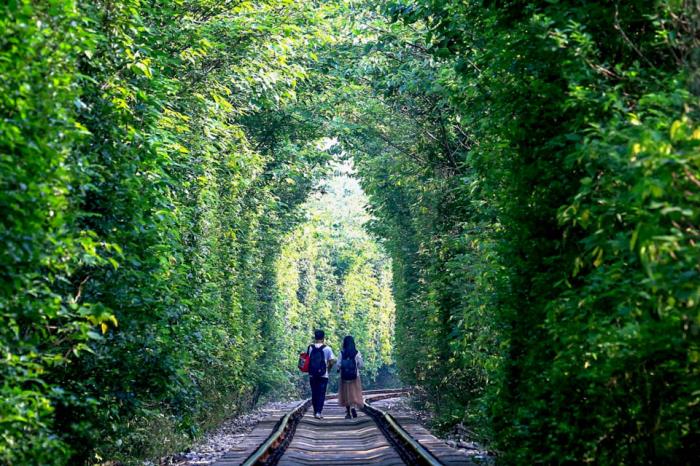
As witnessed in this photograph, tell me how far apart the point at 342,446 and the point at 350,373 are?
6246 mm

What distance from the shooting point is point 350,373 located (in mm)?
22500

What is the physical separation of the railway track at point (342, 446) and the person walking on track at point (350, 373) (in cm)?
71

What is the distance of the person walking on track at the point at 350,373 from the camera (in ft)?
73.8

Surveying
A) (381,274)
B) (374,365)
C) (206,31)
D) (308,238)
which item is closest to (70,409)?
(206,31)

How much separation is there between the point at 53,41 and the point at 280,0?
9.22 meters

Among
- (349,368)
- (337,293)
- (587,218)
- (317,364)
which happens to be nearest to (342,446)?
(317,364)

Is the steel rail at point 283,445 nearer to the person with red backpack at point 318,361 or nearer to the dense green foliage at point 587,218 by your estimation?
the person with red backpack at point 318,361

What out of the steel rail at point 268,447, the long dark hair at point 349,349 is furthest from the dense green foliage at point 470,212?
the long dark hair at point 349,349

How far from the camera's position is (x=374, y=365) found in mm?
57656

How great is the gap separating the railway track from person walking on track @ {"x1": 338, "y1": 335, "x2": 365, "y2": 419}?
2.34 ft

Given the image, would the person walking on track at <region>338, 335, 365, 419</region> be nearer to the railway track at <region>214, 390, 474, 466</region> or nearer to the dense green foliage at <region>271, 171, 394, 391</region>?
the railway track at <region>214, 390, 474, 466</region>

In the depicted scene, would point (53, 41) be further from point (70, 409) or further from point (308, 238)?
point (308, 238)

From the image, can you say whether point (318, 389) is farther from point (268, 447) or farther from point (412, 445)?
point (412, 445)

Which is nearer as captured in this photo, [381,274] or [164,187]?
[164,187]
